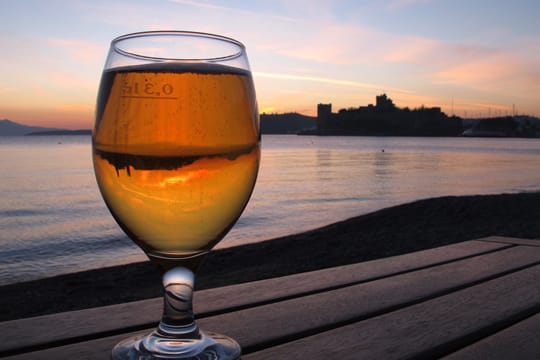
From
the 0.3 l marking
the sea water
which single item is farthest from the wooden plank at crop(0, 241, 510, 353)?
the sea water

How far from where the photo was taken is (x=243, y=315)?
47.3 inches

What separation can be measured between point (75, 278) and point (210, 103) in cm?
755

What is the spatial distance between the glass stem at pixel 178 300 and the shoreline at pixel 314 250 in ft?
16.1

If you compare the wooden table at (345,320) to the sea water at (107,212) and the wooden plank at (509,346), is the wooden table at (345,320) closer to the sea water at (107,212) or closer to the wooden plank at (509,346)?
the wooden plank at (509,346)

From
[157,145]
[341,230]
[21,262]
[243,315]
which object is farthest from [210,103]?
[341,230]

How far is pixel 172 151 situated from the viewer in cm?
71

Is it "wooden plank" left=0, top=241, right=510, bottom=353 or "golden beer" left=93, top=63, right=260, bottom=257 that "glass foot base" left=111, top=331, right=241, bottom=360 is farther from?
"wooden plank" left=0, top=241, right=510, bottom=353

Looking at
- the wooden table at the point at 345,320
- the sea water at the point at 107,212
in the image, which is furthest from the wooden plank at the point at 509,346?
the sea water at the point at 107,212

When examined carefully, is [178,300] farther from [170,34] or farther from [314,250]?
[314,250]

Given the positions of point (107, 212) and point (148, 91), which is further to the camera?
point (107, 212)

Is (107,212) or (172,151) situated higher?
(172,151)

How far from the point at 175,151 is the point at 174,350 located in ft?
0.95

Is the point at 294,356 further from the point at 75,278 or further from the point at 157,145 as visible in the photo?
the point at 75,278

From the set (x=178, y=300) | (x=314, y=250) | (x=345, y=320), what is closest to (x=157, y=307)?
(x=345, y=320)
